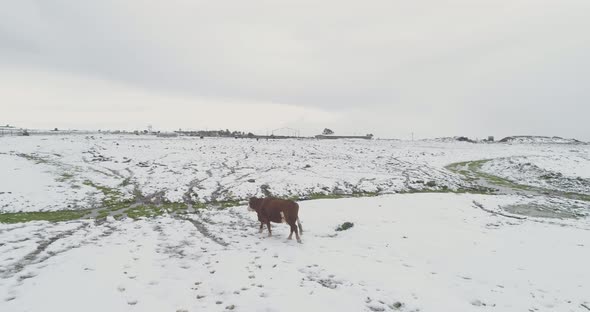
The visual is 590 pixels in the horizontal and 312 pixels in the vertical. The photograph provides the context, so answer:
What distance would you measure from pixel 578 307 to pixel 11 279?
579 inches

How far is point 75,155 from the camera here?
107 feet

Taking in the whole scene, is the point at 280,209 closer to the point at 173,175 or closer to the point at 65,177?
the point at 173,175

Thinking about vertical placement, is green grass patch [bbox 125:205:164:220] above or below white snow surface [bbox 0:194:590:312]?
below

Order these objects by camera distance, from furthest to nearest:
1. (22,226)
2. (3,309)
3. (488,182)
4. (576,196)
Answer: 1. (488,182)
2. (576,196)
3. (22,226)
4. (3,309)

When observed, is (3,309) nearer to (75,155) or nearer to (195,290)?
(195,290)

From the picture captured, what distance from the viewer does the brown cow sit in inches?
488

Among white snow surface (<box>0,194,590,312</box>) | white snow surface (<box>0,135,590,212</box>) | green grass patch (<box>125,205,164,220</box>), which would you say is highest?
white snow surface (<box>0,135,590,212</box>)

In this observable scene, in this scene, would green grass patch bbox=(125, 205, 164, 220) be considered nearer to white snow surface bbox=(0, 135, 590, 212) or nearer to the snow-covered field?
the snow-covered field

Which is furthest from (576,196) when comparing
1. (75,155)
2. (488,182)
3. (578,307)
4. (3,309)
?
(75,155)

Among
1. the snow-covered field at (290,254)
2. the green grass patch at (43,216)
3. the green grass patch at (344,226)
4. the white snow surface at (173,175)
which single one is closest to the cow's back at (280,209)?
the snow-covered field at (290,254)

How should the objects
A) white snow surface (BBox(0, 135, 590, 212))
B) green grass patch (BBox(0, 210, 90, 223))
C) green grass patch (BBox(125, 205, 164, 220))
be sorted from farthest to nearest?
white snow surface (BBox(0, 135, 590, 212)) < green grass patch (BBox(125, 205, 164, 220)) < green grass patch (BBox(0, 210, 90, 223))

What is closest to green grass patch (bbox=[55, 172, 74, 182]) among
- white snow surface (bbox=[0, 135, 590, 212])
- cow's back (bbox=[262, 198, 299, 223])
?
white snow surface (bbox=[0, 135, 590, 212])

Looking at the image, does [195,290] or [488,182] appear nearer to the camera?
[195,290]

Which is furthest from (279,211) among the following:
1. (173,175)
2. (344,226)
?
(173,175)
